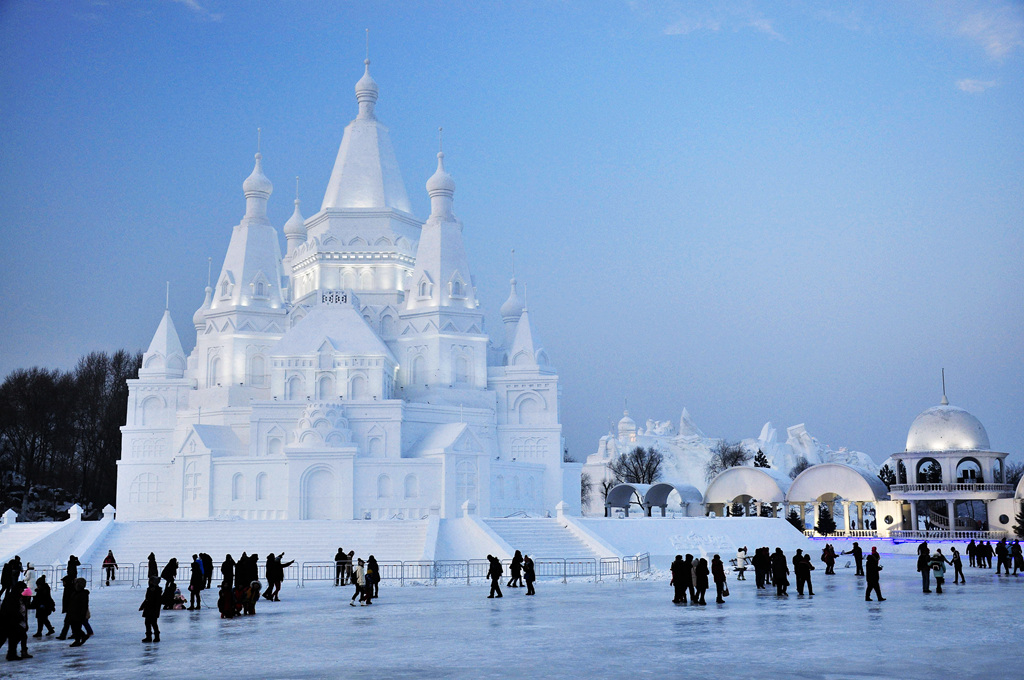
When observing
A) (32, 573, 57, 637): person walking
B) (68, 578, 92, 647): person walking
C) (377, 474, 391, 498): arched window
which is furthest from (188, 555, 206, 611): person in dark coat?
(377, 474, 391, 498): arched window

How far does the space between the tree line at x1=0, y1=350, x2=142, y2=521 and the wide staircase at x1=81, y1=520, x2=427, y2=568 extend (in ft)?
90.4

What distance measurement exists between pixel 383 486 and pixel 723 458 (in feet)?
216

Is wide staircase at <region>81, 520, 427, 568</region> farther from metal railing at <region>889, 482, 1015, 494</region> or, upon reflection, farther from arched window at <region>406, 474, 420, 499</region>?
metal railing at <region>889, 482, 1015, 494</region>

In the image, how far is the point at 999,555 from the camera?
30.8 meters

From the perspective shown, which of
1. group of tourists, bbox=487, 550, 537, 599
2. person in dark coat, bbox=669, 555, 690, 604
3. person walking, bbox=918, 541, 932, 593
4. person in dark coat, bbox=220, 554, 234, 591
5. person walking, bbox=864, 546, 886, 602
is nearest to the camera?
person in dark coat, bbox=220, 554, 234, 591

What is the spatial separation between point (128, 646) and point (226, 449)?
3367cm

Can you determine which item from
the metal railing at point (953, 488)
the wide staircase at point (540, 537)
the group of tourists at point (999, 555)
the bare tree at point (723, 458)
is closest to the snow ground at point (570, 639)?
the group of tourists at point (999, 555)

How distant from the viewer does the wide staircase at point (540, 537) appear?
124 ft

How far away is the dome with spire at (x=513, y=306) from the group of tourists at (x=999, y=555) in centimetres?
3066

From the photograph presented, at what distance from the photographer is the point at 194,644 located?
16.8 meters

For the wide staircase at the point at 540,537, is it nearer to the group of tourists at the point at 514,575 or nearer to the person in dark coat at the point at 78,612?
the group of tourists at the point at 514,575

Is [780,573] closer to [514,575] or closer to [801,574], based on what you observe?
[801,574]

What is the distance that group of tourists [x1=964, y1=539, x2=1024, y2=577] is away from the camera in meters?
30.4

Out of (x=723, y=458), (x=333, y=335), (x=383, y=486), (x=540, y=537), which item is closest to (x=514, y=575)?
(x=540, y=537)
